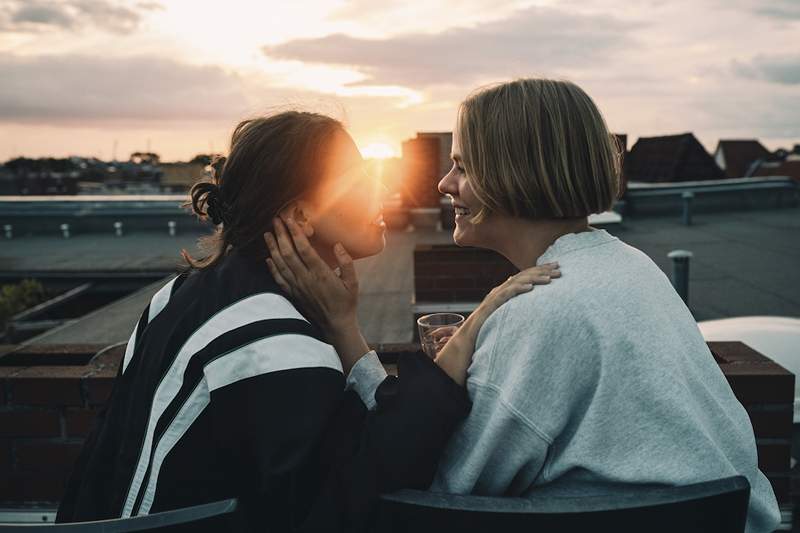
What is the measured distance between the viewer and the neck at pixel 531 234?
5.23ft

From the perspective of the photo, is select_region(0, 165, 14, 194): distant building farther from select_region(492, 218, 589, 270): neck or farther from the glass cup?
select_region(492, 218, 589, 270): neck

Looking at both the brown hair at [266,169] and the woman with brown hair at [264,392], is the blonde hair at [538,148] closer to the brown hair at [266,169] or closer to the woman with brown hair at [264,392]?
the woman with brown hair at [264,392]

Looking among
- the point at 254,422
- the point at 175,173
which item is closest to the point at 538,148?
the point at 254,422

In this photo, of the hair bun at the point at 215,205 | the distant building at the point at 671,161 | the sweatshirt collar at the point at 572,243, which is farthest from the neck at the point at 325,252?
the distant building at the point at 671,161

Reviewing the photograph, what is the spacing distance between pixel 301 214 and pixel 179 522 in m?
1.04

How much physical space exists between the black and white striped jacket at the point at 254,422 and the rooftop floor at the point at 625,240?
5.05 meters

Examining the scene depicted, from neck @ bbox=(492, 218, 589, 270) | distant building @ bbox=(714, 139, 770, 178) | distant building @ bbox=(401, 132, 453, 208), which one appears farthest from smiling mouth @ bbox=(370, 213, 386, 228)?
distant building @ bbox=(714, 139, 770, 178)

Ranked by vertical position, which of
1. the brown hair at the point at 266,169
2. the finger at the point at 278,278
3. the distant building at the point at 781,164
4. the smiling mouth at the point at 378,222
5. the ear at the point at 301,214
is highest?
the distant building at the point at 781,164

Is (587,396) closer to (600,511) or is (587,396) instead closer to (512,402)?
(512,402)

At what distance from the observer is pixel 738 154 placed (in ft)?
169

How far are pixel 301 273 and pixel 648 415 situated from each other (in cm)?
94

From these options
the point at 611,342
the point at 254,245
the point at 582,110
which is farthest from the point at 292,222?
the point at 611,342

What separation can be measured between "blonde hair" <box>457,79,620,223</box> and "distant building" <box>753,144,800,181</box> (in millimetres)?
42403

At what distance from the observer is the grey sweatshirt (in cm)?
125
